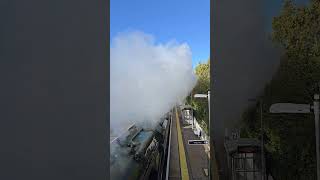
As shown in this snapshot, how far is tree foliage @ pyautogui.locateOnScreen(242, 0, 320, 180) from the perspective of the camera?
20.6ft

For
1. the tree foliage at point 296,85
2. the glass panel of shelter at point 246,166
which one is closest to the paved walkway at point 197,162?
the glass panel of shelter at point 246,166

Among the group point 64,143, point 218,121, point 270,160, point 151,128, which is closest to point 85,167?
point 64,143

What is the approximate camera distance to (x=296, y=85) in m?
6.53

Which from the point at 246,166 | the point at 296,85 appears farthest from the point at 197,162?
the point at 296,85

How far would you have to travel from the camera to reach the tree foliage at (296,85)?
6.27 metres

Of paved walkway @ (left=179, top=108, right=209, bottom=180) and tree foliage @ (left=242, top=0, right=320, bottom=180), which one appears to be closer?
tree foliage @ (left=242, top=0, right=320, bottom=180)

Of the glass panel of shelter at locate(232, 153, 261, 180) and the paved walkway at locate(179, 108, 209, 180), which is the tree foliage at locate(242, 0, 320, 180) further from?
the paved walkway at locate(179, 108, 209, 180)

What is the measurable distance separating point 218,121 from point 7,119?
211 inches

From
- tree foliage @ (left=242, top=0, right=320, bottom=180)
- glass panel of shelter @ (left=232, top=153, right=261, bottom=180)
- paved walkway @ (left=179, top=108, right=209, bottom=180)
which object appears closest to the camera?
tree foliage @ (left=242, top=0, right=320, bottom=180)

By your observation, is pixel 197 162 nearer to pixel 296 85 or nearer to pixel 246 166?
pixel 246 166

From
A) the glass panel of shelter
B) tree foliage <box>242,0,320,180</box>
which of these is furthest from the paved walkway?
tree foliage <box>242,0,320,180</box>

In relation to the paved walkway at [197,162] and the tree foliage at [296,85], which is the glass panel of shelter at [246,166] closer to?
the tree foliage at [296,85]

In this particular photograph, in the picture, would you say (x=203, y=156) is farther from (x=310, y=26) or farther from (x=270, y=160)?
(x=310, y=26)

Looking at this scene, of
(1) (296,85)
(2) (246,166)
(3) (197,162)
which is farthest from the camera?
(3) (197,162)
